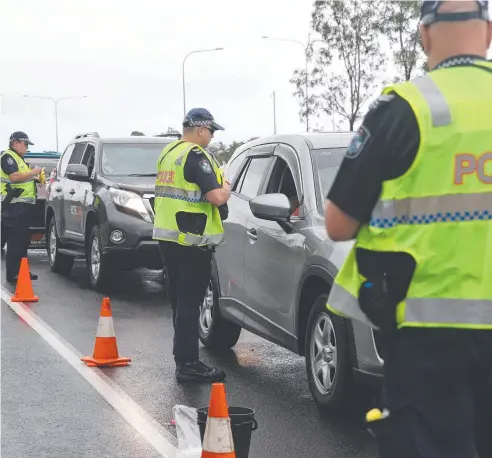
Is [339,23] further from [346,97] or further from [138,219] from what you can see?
[138,219]

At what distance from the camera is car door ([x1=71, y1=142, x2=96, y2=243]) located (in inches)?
515

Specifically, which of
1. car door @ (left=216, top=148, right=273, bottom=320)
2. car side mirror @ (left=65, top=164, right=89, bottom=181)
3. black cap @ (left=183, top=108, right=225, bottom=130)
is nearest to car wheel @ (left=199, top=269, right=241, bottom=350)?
car door @ (left=216, top=148, right=273, bottom=320)

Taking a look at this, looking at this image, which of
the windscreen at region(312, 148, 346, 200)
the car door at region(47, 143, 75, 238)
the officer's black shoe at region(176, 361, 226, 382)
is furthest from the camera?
the car door at region(47, 143, 75, 238)

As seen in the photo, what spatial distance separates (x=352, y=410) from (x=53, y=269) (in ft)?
31.3

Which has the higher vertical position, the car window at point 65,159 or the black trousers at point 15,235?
the car window at point 65,159

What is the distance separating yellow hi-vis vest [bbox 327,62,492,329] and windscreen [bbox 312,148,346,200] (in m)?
3.92

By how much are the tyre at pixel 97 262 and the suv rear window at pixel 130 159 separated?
0.87m

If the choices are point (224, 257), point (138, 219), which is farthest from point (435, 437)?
point (138, 219)

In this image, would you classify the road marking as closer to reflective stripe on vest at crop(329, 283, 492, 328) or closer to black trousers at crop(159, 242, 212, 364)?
black trousers at crop(159, 242, 212, 364)

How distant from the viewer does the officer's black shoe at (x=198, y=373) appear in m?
7.12

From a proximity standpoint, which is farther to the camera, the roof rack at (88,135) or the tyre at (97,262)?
the roof rack at (88,135)

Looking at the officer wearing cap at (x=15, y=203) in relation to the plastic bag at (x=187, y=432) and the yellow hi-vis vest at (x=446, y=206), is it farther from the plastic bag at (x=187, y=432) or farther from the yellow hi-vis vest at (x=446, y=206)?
the yellow hi-vis vest at (x=446, y=206)

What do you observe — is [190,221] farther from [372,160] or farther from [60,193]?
[60,193]

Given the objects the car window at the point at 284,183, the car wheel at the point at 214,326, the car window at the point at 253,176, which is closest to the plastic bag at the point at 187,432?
the car window at the point at 284,183
